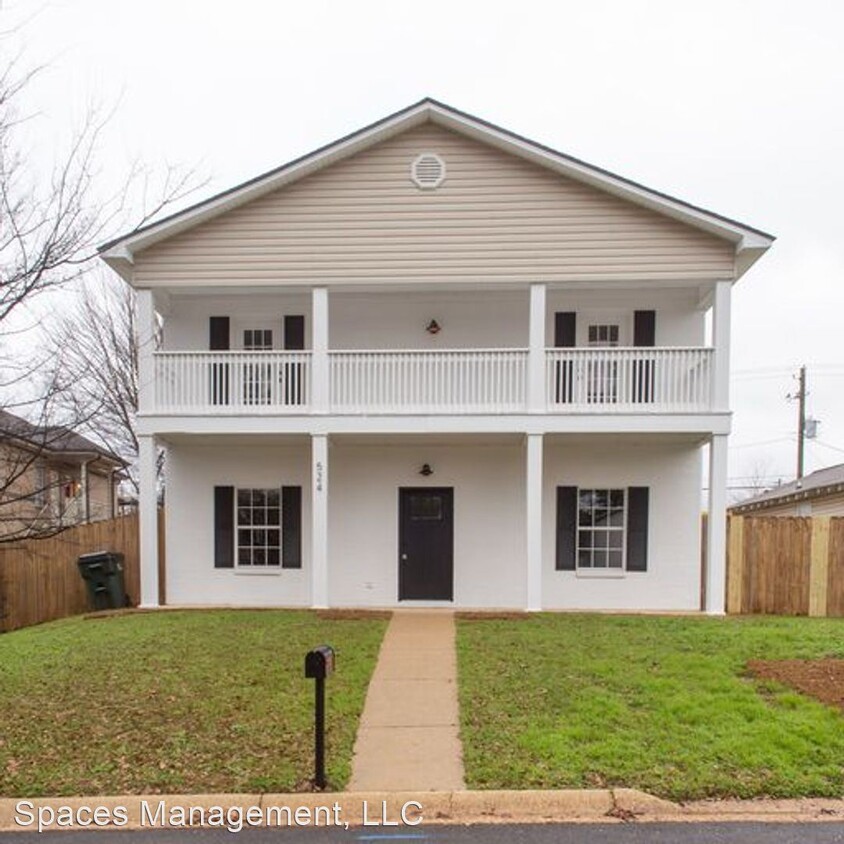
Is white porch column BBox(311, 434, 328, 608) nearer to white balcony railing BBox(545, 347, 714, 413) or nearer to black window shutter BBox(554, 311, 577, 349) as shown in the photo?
white balcony railing BBox(545, 347, 714, 413)

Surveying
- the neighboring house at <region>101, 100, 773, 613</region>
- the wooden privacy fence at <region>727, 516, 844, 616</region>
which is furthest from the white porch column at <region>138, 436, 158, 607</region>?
the wooden privacy fence at <region>727, 516, 844, 616</region>

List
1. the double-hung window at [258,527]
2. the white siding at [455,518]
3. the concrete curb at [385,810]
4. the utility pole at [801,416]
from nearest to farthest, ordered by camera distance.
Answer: the concrete curb at [385,810]
the white siding at [455,518]
the double-hung window at [258,527]
the utility pole at [801,416]

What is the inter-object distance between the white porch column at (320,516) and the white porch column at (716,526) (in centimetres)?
643

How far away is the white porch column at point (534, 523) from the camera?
35.6ft

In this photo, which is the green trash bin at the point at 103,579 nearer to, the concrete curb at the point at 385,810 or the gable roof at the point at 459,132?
the gable roof at the point at 459,132

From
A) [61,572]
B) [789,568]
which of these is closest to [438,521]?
[789,568]

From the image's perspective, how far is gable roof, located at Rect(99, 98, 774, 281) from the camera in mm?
10711

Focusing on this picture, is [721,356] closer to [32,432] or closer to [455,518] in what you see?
[455,518]

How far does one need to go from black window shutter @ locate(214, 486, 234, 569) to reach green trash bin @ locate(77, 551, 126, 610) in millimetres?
1786

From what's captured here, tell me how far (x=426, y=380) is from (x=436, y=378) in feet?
0.58

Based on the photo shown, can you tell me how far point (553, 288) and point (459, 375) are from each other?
222cm

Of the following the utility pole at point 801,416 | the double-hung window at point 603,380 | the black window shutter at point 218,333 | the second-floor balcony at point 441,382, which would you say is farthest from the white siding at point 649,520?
the utility pole at point 801,416

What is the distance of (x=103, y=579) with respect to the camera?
11.9 m

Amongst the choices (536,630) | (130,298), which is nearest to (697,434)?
(536,630)
